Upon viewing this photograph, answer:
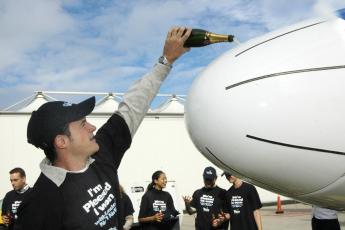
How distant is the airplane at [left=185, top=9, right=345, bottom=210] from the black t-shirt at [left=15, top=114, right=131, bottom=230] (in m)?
0.65

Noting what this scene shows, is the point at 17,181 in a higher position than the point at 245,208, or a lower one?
higher

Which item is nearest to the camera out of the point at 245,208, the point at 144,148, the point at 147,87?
the point at 147,87

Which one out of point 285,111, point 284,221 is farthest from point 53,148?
point 284,221

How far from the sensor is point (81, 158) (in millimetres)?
2779

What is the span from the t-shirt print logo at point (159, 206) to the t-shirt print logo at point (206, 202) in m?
0.81

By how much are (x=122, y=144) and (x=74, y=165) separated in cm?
45

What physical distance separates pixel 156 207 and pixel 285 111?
6181 millimetres

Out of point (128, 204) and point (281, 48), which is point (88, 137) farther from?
point (128, 204)

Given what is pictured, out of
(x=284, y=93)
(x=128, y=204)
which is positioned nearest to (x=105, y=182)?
(x=284, y=93)

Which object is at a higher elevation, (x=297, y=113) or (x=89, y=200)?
(x=297, y=113)

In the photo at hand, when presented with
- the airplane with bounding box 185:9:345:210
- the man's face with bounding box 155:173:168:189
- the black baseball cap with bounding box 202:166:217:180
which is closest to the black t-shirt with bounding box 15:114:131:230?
the airplane with bounding box 185:9:345:210

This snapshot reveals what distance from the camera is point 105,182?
2783 mm

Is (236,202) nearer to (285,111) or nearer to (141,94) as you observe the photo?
(141,94)

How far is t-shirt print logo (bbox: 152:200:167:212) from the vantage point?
8148 mm
